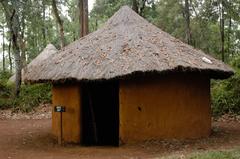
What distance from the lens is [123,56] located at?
37.1 feet

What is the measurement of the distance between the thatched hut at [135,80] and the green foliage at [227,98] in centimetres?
431

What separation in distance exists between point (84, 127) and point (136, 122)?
2.21 m

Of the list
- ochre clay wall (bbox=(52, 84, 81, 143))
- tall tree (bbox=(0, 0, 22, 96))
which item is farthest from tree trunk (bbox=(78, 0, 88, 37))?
ochre clay wall (bbox=(52, 84, 81, 143))

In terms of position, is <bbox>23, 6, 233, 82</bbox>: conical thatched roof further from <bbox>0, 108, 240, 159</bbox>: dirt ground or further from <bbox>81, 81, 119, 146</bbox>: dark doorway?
<bbox>0, 108, 240, 159</bbox>: dirt ground

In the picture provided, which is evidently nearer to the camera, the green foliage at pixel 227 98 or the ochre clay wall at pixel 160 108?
the ochre clay wall at pixel 160 108

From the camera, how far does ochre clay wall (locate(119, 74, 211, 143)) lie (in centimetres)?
1122

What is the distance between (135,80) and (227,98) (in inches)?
297

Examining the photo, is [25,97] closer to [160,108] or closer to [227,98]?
[227,98]

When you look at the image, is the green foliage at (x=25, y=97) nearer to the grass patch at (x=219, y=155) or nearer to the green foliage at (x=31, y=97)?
the green foliage at (x=31, y=97)

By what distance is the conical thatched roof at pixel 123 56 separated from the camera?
10.9m

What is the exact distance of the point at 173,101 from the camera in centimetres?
1159

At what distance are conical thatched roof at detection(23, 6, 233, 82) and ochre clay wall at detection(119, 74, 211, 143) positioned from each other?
572mm

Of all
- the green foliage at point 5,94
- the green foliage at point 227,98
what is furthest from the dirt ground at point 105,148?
the green foliage at point 5,94

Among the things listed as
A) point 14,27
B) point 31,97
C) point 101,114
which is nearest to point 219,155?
point 101,114
